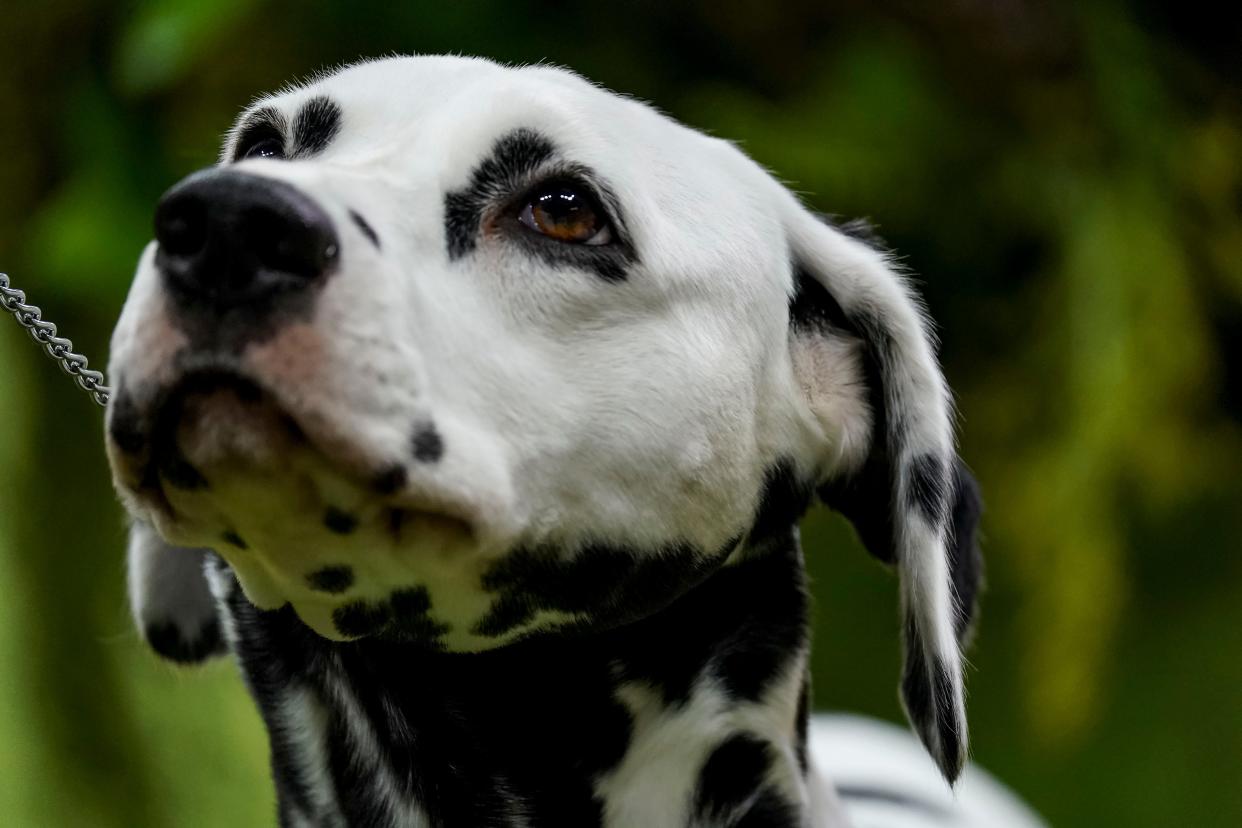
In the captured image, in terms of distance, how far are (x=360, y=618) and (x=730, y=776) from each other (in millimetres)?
396

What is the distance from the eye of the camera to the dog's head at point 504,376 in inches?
31.6

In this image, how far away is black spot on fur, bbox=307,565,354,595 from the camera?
89 cm

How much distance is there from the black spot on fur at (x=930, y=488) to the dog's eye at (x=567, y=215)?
391 mm

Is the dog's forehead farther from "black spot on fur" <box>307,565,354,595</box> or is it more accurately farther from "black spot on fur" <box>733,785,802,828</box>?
"black spot on fur" <box>733,785,802,828</box>

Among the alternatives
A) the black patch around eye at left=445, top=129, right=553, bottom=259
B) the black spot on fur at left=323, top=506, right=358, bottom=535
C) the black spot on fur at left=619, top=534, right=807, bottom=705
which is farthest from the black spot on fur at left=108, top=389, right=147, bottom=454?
the black spot on fur at left=619, top=534, right=807, bottom=705

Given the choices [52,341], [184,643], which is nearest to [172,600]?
[184,643]

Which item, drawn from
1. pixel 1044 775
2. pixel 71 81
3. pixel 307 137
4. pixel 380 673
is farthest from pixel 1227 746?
pixel 71 81

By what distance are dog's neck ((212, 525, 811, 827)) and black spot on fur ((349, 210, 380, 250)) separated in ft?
1.28

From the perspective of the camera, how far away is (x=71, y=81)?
2350 mm

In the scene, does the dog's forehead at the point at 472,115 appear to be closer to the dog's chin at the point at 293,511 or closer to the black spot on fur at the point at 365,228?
the black spot on fur at the point at 365,228

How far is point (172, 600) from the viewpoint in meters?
A: 1.36

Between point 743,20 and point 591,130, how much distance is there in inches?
69.1

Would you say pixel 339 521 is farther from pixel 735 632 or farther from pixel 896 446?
pixel 896 446

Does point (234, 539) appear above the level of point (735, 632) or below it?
above
